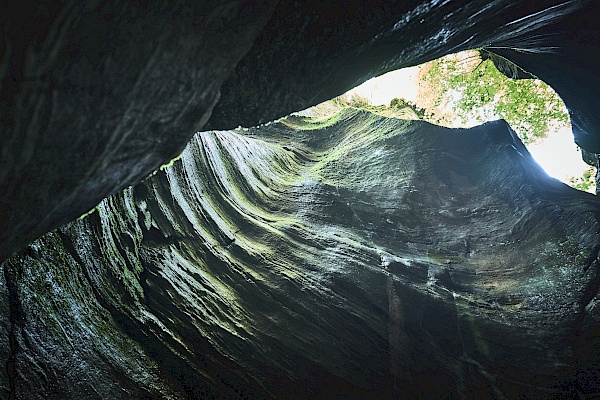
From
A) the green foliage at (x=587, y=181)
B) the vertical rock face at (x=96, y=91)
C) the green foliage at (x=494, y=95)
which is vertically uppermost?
the green foliage at (x=494, y=95)

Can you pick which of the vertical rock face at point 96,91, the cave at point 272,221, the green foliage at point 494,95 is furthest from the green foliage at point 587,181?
the vertical rock face at point 96,91

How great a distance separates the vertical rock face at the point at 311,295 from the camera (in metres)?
4.35

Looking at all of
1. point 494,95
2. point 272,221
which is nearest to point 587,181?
point 494,95

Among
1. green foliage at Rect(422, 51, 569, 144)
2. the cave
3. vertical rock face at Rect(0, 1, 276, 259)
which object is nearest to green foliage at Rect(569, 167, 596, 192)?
green foliage at Rect(422, 51, 569, 144)

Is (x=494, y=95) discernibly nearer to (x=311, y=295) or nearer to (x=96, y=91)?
(x=311, y=295)

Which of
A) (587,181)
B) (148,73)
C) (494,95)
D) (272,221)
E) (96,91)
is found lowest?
(96,91)

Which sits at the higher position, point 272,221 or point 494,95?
point 494,95

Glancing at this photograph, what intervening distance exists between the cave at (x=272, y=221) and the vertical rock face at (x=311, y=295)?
1.1 inches

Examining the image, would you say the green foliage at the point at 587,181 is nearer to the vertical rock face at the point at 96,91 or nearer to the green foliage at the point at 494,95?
the green foliage at the point at 494,95

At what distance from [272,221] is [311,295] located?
2.08 metres

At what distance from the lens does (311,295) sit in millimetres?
5770

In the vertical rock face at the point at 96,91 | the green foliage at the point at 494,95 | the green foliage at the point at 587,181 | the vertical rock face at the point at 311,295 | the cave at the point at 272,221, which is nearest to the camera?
the vertical rock face at the point at 96,91

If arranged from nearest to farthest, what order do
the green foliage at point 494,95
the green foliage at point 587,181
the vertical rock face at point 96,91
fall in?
the vertical rock face at point 96,91 < the green foliage at point 587,181 < the green foliage at point 494,95

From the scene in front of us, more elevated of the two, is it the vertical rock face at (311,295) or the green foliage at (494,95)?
the green foliage at (494,95)
